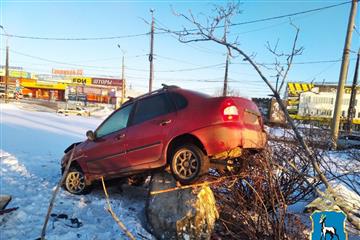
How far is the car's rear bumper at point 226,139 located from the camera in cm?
500

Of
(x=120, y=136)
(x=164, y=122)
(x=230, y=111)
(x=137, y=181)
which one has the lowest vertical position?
(x=137, y=181)

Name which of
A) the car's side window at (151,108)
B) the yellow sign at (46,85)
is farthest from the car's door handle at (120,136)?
the yellow sign at (46,85)

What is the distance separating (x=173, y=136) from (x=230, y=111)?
0.99 meters

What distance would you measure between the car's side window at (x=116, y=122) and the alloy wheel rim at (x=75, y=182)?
2.98 feet

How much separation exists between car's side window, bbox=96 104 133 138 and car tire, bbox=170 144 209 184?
151 centimetres

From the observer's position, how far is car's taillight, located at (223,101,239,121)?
5.09m

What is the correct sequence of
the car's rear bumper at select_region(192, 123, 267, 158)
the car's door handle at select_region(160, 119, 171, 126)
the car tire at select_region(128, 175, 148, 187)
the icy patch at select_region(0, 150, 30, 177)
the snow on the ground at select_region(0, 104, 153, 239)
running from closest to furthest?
the snow on the ground at select_region(0, 104, 153, 239) → the car's rear bumper at select_region(192, 123, 267, 158) → the car's door handle at select_region(160, 119, 171, 126) → the car tire at select_region(128, 175, 148, 187) → the icy patch at select_region(0, 150, 30, 177)

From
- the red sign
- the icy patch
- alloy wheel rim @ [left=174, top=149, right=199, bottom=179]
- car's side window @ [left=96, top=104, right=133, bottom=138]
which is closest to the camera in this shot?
alloy wheel rim @ [left=174, top=149, right=199, bottom=179]

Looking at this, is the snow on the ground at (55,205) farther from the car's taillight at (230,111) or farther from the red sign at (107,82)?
the red sign at (107,82)

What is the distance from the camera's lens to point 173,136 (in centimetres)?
541

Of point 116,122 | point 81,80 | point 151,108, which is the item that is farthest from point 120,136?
point 81,80

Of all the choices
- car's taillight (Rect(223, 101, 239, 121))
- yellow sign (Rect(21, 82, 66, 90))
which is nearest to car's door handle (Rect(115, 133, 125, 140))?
car's taillight (Rect(223, 101, 239, 121))

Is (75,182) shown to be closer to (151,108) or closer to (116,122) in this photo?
(116,122)

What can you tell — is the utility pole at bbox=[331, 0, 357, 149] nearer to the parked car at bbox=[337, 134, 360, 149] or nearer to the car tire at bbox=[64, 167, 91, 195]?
the parked car at bbox=[337, 134, 360, 149]
